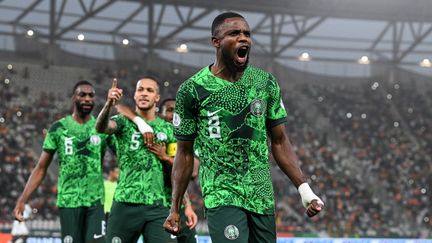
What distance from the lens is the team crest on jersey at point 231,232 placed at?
4852mm

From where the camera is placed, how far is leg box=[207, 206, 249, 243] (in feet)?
15.9

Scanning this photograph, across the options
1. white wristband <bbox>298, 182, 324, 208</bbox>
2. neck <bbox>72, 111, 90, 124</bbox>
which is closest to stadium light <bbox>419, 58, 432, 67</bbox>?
neck <bbox>72, 111, 90, 124</bbox>

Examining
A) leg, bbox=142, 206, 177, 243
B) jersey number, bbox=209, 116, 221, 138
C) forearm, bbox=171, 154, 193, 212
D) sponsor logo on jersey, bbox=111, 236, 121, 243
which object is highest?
jersey number, bbox=209, 116, 221, 138

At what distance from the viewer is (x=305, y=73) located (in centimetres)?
4006

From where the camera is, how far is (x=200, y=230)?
21859mm

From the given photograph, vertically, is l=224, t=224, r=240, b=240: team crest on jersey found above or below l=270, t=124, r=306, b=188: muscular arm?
below

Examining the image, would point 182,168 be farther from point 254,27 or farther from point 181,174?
point 254,27

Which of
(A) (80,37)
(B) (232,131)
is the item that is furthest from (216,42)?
(A) (80,37)

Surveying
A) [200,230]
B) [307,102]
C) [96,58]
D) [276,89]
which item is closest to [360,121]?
[307,102]

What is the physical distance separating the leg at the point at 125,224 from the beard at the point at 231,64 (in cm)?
280

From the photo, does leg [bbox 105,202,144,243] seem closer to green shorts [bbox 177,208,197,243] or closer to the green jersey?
green shorts [bbox 177,208,197,243]

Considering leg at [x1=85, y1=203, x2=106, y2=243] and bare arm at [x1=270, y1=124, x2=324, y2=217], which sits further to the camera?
leg at [x1=85, y1=203, x2=106, y2=243]

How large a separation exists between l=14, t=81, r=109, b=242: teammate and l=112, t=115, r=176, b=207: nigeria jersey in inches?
52.4

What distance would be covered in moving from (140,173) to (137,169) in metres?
0.05
